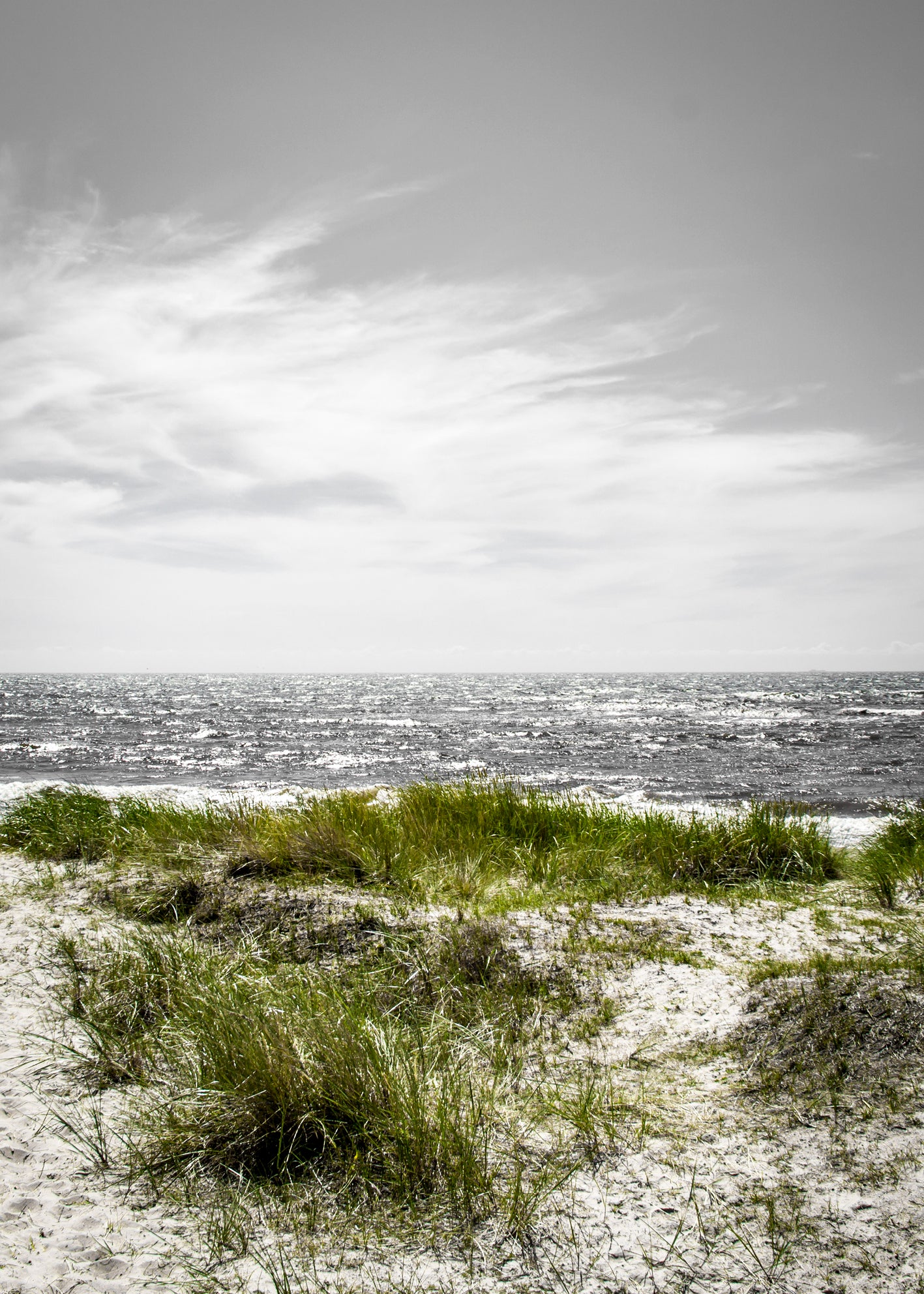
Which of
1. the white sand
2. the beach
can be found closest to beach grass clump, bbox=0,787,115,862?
the beach

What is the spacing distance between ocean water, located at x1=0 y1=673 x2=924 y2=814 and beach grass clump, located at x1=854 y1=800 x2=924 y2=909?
5.00m

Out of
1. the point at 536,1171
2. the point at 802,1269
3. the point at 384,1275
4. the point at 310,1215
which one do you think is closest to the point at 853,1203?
the point at 802,1269

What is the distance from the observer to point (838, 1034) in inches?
172

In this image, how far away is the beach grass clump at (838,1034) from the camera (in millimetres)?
4012

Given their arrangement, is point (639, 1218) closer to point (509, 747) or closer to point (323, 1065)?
point (323, 1065)

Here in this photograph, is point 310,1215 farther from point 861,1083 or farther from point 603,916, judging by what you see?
point 603,916

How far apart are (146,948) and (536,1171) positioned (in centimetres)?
386

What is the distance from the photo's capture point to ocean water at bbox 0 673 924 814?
23812 mm

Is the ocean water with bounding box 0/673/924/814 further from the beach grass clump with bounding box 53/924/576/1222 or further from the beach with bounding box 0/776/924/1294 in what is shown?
the beach with bounding box 0/776/924/1294

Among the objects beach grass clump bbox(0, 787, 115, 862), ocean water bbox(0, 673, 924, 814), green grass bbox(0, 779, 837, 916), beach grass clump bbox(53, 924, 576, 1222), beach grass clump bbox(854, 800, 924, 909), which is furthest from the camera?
ocean water bbox(0, 673, 924, 814)

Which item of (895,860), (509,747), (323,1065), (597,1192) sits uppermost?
(323,1065)

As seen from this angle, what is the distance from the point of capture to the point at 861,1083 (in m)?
3.99

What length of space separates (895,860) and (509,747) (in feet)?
88.7

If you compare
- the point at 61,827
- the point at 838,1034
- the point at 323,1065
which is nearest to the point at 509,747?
the point at 61,827
